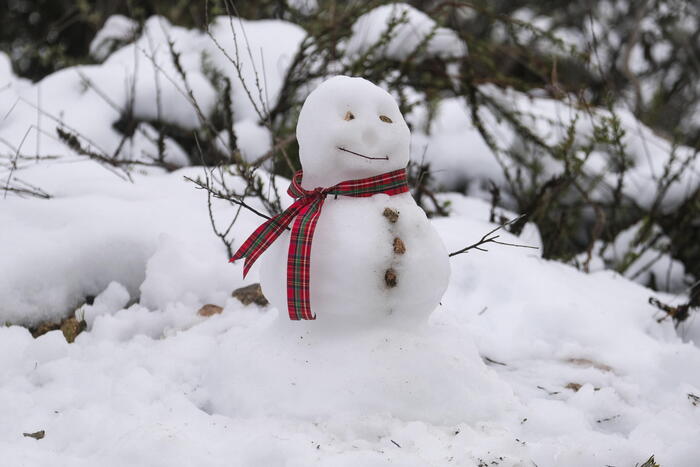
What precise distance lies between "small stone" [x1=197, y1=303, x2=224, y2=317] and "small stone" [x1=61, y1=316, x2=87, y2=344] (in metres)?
0.42

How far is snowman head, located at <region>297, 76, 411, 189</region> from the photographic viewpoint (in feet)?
5.31

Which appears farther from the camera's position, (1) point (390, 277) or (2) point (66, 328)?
(2) point (66, 328)

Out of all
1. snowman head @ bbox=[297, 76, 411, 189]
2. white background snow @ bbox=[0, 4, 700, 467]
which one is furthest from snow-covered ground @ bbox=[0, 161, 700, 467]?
snowman head @ bbox=[297, 76, 411, 189]

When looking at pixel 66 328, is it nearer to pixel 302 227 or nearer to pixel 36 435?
pixel 36 435

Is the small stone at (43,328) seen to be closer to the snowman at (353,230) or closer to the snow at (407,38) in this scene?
the snowman at (353,230)

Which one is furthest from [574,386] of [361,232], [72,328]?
[72,328]

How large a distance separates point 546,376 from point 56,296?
73.8 inches

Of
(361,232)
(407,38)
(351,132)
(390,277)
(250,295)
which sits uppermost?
(407,38)

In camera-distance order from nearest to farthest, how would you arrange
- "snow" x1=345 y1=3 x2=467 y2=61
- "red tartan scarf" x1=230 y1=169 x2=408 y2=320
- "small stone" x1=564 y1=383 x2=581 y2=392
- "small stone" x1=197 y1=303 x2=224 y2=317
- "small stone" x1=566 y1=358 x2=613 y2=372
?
"red tartan scarf" x1=230 y1=169 x2=408 y2=320 < "small stone" x1=564 y1=383 x2=581 y2=392 < "small stone" x1=566 y1=358 x2=613 y2=372 < "small stone" x1=197 y1=303 x2=224 y2=317 < "snow" x1=345 y1=3 x2=467 y2=61

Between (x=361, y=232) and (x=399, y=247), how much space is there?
0.11 m

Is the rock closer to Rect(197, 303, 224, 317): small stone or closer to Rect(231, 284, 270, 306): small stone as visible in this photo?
Rect(197, 303, 224, 317): small stone

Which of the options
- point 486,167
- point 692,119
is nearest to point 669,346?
point 486,167

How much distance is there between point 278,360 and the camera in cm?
165

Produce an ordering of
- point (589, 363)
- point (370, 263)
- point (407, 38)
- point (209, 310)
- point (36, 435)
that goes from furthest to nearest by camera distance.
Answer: point (407, 38)
point (209, 310)
point (589, 363)
point (370, 263)
point (36, 435)
